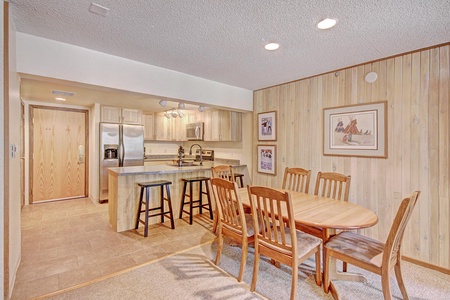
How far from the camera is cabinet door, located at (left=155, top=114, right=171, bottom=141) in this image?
247 inches

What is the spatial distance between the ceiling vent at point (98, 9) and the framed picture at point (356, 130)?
2.92 metres

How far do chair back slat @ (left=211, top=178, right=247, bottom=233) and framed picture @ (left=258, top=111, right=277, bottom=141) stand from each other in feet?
6.66

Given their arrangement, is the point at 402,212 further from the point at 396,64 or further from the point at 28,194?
the point at 28,194

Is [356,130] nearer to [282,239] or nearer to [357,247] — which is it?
[357,247]

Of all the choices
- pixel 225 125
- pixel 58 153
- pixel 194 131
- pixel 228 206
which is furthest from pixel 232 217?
pixel 58 153

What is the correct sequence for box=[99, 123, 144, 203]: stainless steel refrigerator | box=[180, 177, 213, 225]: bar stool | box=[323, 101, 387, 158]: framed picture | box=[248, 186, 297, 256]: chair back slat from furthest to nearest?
box=[99, 123, 144, 203]: stainless steel refrigerator
box=[180, 177, 213, 225]: bar stool
box=[323, 101, 387, 158]: framed picture
box=[248, 186, 297, 256]: chair back slat

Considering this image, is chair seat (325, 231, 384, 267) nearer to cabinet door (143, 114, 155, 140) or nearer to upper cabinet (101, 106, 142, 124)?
upper cabinet (101, 106, 142, 124)

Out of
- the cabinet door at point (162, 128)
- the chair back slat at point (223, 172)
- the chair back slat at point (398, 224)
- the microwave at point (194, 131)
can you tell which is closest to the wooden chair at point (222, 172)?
the chair back slat at point (223, 172)

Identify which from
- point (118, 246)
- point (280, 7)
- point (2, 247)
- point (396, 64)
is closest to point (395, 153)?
point (396, 64)

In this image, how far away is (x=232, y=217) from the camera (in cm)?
224

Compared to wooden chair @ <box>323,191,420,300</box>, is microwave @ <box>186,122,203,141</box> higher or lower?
higher

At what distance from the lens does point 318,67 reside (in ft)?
10.0

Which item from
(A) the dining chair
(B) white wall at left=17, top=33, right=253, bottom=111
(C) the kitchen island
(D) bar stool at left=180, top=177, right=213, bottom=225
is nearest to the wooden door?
(C) the kitchen island

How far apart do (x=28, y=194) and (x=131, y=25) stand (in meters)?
4.75
